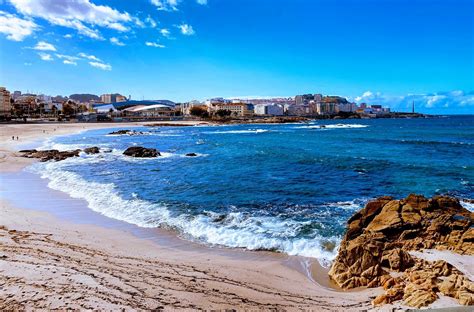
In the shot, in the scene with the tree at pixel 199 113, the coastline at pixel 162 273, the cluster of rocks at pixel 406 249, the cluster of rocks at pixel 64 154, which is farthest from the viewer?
the tree at pixel 199 113

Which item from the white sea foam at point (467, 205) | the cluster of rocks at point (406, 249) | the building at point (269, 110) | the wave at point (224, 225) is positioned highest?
the building at point (269, 110)

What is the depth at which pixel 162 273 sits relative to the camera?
24.8 feet

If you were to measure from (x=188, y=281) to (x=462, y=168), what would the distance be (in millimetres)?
23651

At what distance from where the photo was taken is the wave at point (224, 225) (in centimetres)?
958

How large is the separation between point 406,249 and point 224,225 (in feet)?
18.1

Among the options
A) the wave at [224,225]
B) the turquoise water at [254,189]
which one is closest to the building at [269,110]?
the turquoise water at [254,189]

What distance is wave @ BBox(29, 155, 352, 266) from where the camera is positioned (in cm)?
958

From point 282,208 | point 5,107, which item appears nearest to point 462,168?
point 282,208

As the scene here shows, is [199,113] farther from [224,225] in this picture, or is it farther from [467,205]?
[224,225]

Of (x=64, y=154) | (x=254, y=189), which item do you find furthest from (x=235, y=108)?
(x=254, y=189)

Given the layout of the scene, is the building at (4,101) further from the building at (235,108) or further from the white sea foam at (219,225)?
the white sea foam at (219,225)

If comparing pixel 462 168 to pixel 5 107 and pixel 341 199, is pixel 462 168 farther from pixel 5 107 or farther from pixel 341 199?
pixel 5 107

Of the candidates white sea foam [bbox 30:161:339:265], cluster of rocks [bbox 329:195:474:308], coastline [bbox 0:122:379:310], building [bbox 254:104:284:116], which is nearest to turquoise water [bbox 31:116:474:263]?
white sea foam [bbox 30:161:339:265]

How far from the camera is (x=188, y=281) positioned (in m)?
7.16
